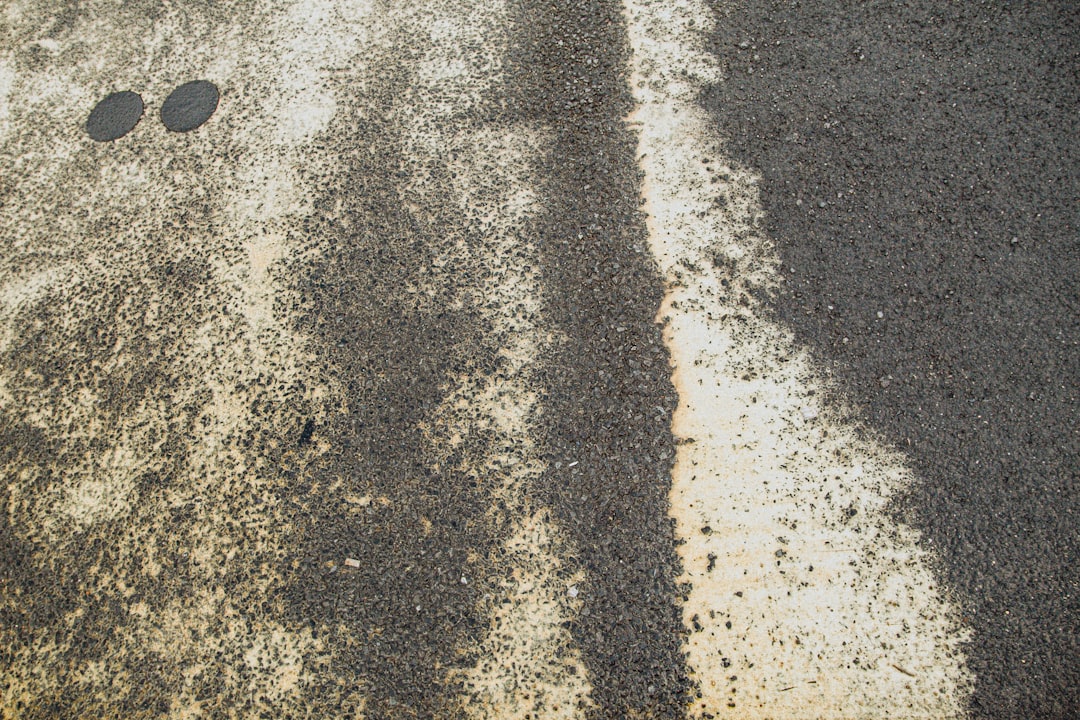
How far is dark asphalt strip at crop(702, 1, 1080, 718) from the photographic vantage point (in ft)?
7.38

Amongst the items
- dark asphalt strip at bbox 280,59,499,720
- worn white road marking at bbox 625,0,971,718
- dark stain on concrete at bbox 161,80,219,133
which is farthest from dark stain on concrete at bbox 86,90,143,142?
worn white road marking at bbox 625,0,971,718

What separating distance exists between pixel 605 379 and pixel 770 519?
859 millimetres

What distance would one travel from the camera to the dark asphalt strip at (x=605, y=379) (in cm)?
224

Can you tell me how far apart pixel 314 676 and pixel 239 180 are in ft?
8.45

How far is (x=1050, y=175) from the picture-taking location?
2.99 meters

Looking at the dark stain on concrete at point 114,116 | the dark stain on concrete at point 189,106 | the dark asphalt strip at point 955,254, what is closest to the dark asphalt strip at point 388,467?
the dark stain on concrete at point 189,106

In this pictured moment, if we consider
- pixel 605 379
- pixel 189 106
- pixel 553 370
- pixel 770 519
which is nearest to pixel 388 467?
pixel 553 370

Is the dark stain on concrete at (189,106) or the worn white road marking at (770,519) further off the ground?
the dark stain on concrete at (189,106)

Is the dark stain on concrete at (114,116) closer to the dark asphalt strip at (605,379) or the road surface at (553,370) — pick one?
the road surface at (553,370)

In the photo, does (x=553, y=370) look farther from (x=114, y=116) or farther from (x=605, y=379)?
(x=114, y=116)

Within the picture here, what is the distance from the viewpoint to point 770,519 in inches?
95.3

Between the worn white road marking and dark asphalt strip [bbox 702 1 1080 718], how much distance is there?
126mm

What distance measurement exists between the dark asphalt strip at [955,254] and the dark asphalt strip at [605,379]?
65 cm

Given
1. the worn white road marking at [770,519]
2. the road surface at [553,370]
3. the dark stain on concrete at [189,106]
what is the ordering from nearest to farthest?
the worn white road marking at [770,519] → the road surface at [553,370] → the dark stain on concrete at [189,106]
